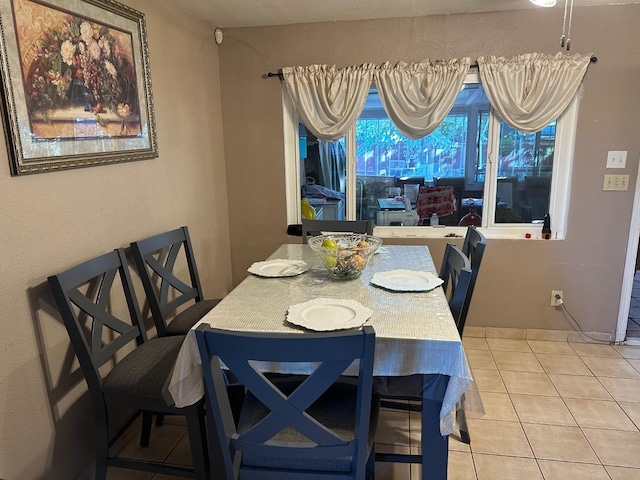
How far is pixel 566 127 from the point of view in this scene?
296 centimetres

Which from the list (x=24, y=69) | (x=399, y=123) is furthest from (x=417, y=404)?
(x=24, y=69)

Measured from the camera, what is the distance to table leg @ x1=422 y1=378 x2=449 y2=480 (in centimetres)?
149

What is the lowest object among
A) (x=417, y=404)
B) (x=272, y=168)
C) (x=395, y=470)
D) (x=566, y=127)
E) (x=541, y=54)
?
(x=395, y=470)

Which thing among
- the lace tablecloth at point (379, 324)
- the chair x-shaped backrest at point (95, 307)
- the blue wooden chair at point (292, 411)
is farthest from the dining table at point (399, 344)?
the chair x-shaped backrest at point (95, 307)

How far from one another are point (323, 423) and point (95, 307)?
101 centimetres

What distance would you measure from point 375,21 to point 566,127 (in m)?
1.42

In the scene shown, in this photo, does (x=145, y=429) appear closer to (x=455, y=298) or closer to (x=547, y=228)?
(x=455, y=298)

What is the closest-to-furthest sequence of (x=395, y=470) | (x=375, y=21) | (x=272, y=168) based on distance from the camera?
(x=395, y=470), (x=375, y=21), (x=272, y=168)

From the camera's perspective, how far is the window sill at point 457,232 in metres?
3.15

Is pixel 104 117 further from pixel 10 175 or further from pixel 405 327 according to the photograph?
pixel 405 327

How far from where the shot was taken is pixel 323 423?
1463mm

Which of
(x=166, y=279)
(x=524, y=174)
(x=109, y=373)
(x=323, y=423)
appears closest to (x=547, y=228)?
(x=524, y=174)

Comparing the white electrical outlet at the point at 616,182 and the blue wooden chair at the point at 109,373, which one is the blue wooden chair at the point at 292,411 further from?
the white electrical outlet at the point at 616,182

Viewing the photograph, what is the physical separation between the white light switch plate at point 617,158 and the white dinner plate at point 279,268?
2070 mm
